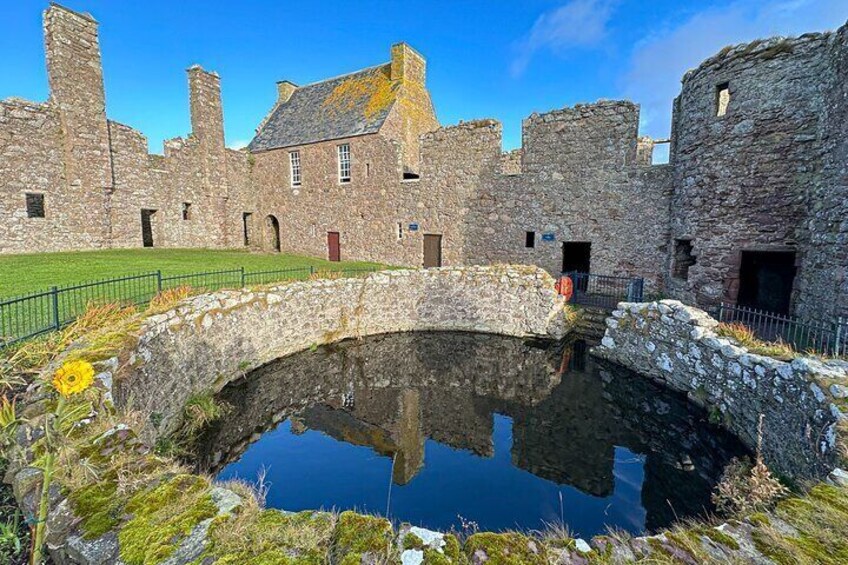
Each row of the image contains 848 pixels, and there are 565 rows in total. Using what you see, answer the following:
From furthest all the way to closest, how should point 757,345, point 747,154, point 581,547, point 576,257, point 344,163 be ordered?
1. point 344,163
2. point 576,257
3. point 747,154
4. point 757,345
5. point 581,547

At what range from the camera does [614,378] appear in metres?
10.1

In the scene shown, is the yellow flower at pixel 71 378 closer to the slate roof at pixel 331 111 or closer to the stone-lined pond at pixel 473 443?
the stone-lined pond at pixel 473 443

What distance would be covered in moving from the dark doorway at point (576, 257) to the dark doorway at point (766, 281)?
5.63 meters

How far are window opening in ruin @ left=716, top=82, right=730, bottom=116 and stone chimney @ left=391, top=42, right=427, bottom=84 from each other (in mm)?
14228

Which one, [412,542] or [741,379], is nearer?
[412,542]

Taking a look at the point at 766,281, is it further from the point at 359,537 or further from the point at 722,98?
the point at 359,537

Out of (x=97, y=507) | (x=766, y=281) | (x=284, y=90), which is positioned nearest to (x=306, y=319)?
(x=97, y=507)

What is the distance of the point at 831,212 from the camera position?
30.4 feet

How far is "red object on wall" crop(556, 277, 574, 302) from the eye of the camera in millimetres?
14016

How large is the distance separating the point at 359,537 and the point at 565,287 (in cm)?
1265

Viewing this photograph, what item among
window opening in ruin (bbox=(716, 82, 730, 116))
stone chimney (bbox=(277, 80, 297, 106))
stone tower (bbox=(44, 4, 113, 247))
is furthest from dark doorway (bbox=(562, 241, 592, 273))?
stone tower (bbox=(44, 4, 113, 247))

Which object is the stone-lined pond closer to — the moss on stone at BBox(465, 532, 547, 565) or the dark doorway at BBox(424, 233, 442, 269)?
the moss on stone at BBox(465, 532, 547, 565)

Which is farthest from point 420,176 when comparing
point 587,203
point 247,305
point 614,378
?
point 614,378

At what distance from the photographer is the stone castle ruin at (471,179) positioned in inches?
421
